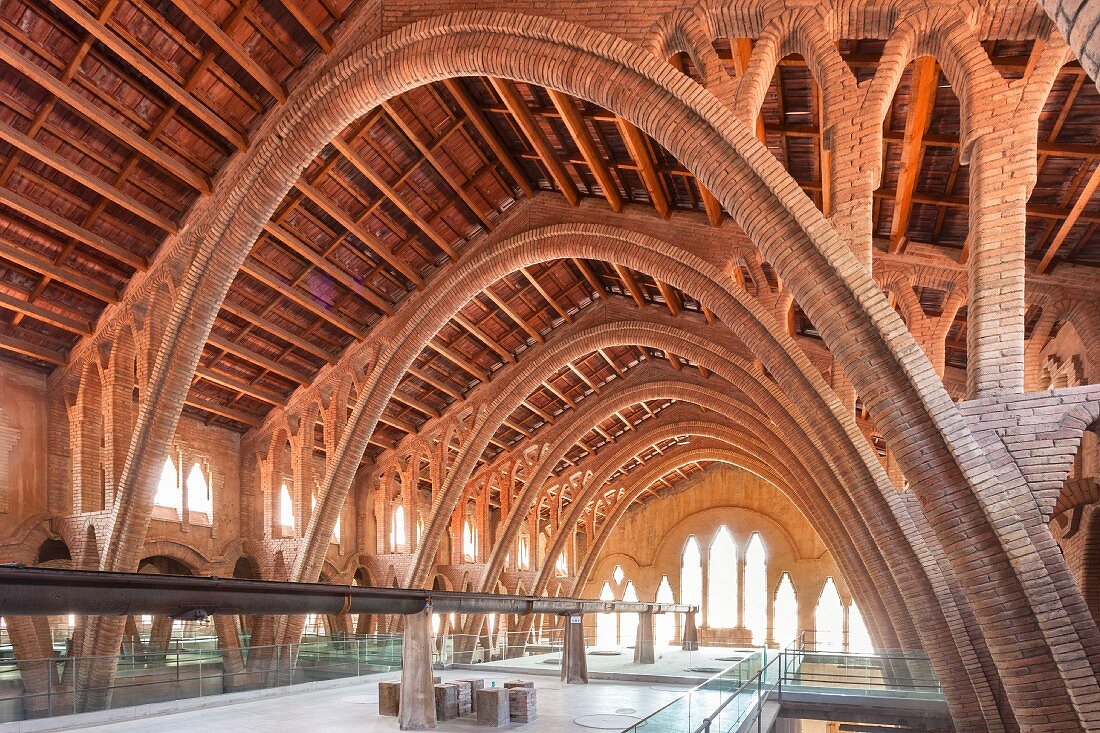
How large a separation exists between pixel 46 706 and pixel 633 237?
14735 millimetres

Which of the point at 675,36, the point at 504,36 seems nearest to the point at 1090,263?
the point at 675,36

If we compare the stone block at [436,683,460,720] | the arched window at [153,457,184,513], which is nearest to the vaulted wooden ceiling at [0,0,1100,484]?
the arched window at [153,457,184,513]

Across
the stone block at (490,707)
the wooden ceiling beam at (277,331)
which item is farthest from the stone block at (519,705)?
the wooden ceiling beam at (277,331)

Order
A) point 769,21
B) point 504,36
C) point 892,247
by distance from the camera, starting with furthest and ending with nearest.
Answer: point 892,247
point 504,36
point 769,21

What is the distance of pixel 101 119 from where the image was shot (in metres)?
14.2

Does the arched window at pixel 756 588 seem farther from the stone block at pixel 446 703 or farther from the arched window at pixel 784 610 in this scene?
the stone block at pixel 446 703

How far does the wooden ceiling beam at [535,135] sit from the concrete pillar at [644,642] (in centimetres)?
1209

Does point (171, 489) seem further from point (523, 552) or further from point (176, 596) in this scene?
point (523, 552)

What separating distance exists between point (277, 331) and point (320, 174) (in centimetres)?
580

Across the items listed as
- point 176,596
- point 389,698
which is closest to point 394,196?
point 389,698

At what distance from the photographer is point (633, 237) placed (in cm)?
1975

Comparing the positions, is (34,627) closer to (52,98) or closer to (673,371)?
(52,98)

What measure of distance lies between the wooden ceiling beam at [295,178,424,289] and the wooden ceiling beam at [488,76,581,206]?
15.1ft

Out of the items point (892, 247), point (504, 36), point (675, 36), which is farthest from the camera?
point (892, 247)
